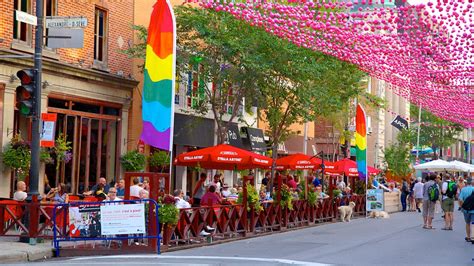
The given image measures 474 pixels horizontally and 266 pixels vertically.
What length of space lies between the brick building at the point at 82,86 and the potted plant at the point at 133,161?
14.1 inches

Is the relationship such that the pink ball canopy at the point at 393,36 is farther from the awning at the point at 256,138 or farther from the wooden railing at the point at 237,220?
the awning at the point at 256,138

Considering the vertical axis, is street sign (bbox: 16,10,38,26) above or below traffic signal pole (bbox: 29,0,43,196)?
above

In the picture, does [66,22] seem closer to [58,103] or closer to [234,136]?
[58,103]

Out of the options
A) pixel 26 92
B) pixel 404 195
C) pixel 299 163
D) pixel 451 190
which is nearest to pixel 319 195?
pixel 299 163

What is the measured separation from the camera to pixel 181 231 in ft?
58.8

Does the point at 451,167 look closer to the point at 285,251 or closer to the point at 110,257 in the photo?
the point at 285,251

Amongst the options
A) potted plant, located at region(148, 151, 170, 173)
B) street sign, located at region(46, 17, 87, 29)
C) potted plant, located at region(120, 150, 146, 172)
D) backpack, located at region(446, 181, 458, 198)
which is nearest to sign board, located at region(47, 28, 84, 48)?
street sign, located at region(46, 17, 87, 29)

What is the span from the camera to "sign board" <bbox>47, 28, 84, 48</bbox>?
57.4 ft

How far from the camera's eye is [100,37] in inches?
1044

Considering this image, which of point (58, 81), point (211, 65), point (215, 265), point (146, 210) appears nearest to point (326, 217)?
point (211, 65)

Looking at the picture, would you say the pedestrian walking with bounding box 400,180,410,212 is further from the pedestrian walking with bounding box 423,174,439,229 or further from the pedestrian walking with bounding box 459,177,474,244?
the pedestrian walking with bounding box 459,177,474,244

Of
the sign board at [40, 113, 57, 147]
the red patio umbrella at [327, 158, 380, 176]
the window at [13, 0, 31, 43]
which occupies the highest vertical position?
the window at [13, 0, 31, 43]

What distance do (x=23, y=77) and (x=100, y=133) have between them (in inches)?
386

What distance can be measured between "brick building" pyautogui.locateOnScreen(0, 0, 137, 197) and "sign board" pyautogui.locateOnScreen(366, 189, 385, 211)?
11379 mm
